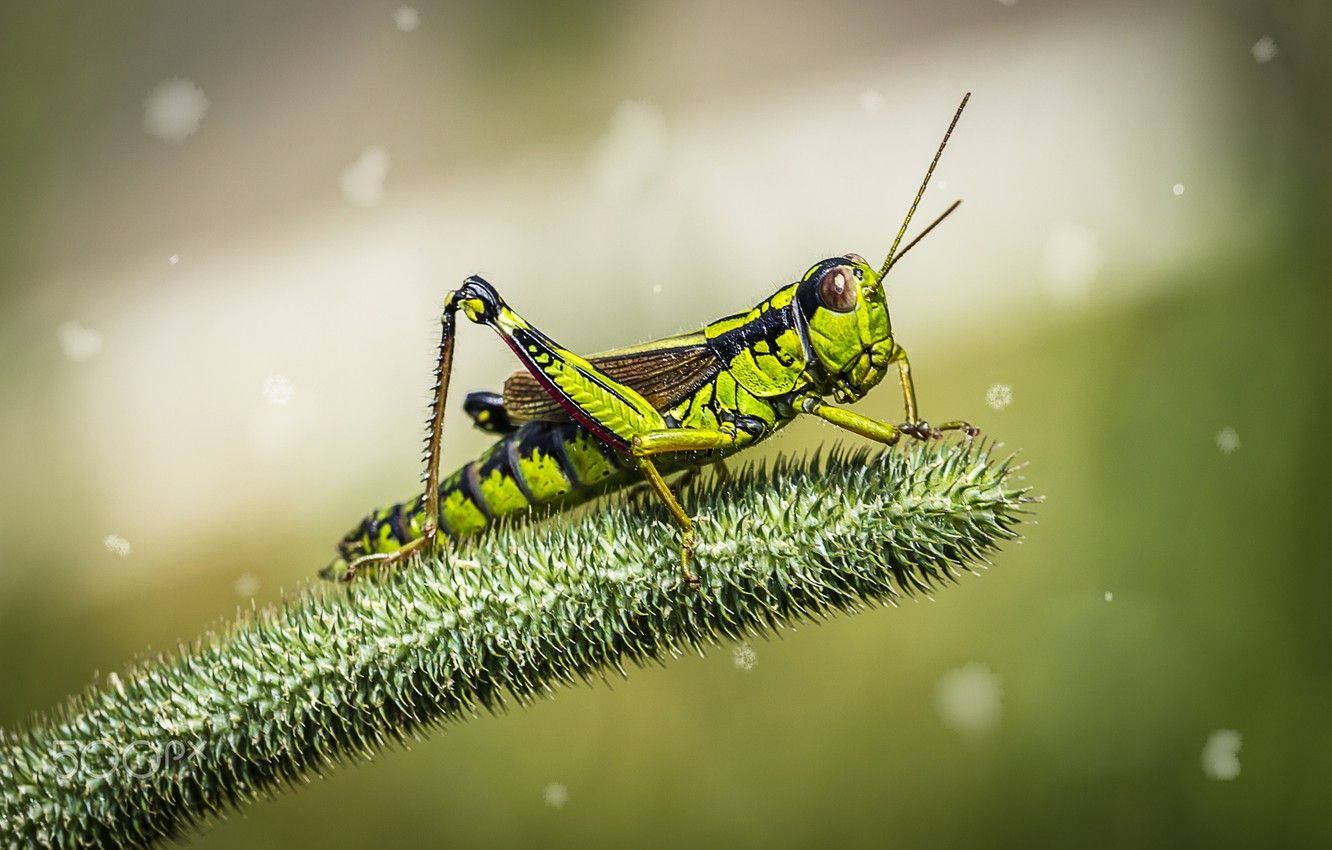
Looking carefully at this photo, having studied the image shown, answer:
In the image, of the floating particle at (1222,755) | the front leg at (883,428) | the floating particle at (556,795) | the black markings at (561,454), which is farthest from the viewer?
the floating particle at (556,795)

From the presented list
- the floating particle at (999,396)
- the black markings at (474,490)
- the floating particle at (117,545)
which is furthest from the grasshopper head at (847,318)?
the floating particle at (117,545)

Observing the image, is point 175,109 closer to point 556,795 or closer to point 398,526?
point 398,526

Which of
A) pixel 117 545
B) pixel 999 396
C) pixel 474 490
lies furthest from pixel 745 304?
pixel 117 545

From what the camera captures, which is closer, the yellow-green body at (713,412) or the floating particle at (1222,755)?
the yellow-green body at (713,412)

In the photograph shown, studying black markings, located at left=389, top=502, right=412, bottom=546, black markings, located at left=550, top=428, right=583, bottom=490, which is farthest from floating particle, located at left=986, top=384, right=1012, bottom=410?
black markings, located at left=389, top=502, right=412, bottom=546

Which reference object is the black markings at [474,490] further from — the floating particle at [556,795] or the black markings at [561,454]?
the floating particle at [556,795]

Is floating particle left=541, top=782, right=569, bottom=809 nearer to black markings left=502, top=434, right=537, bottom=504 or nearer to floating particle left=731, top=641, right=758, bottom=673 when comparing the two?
floating particle left=731, top=641, right=758, bottom=673

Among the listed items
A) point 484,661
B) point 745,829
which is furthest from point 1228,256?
point 484,661
